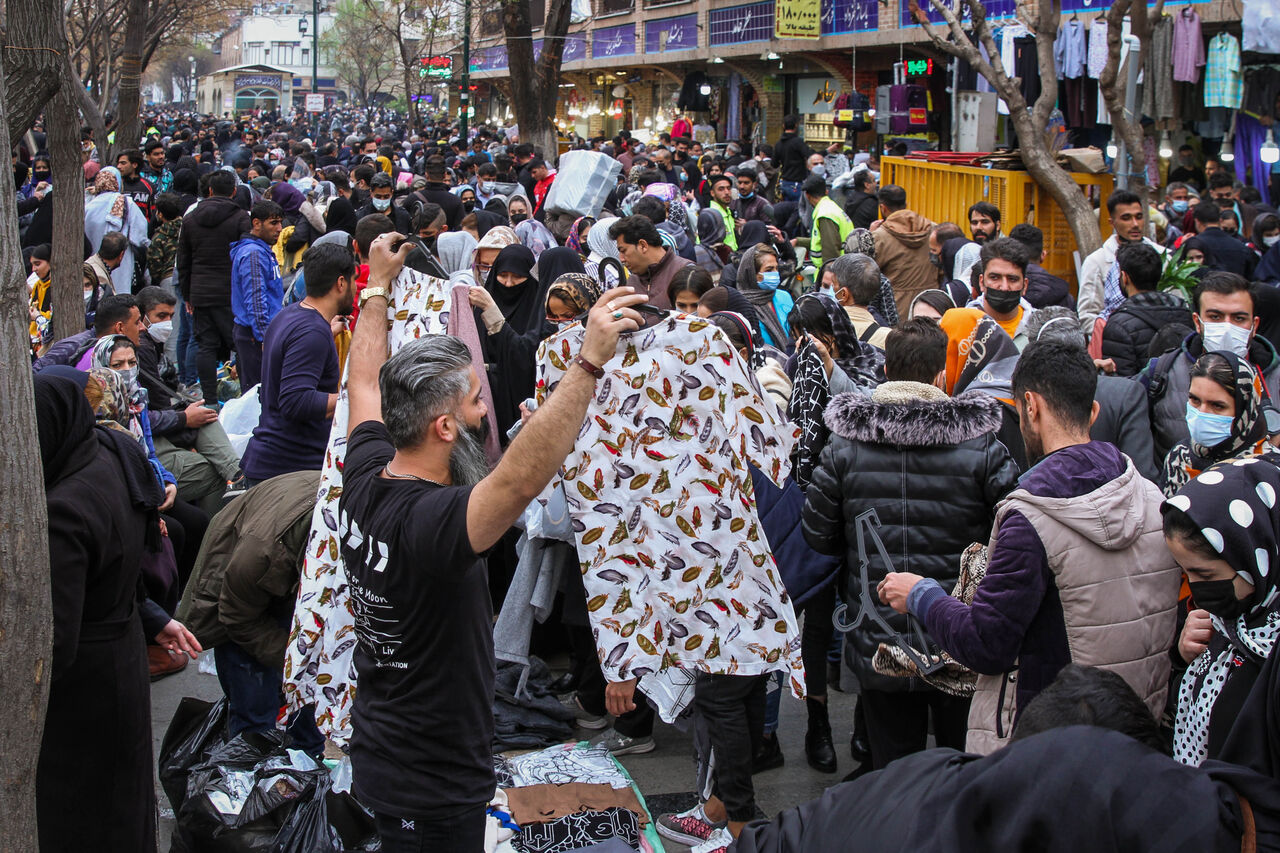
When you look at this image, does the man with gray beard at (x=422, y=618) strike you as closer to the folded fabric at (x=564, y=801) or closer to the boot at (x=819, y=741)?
the folded fabric at (x=564, y=801)

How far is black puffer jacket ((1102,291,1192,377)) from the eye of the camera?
5.59 meters

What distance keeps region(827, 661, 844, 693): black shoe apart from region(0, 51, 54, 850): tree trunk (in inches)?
148

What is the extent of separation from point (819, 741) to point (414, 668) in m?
2.46

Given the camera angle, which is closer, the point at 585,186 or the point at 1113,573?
the point at 1113,573

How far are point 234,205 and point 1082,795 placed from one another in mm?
9870

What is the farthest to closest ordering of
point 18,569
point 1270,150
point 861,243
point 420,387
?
point 1270,150, point 861,243, point 420,387, point 18,569

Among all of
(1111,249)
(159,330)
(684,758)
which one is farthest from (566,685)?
(1111,249)

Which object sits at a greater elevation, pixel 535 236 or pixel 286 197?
pixel 286 197

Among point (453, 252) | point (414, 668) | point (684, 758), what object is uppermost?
point (453, 252)

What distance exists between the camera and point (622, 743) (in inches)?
196

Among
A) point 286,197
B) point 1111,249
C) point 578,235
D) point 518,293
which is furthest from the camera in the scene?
point 286,197

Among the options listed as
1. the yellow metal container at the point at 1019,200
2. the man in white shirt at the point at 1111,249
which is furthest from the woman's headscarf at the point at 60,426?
the yellow metal container at the point at 1019,200

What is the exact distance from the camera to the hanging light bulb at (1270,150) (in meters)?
13.8

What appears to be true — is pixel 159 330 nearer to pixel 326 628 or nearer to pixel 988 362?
pixel 326 628
